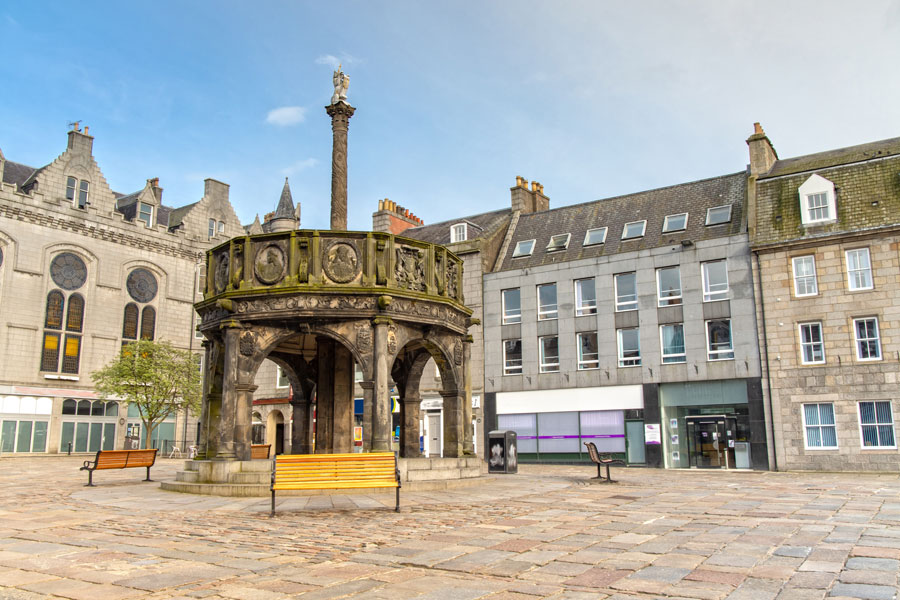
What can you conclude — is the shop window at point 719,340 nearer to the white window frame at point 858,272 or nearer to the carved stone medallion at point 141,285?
the white window frame at point 858,272

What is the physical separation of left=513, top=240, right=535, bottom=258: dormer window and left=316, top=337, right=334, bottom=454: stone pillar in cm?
2386

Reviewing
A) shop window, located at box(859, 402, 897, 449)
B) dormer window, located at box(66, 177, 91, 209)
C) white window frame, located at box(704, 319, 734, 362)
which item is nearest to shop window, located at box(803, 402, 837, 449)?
shop window, located at box(859, 402, 897, 449)

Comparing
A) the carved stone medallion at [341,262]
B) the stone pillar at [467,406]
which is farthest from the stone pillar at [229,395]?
the stone pillar at [467,406]

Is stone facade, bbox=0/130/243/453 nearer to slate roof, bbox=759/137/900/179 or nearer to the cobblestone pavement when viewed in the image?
the cobblestone pavement

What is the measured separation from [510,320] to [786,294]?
14.1 meters

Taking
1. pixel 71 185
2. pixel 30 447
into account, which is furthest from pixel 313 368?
pixel 71 185

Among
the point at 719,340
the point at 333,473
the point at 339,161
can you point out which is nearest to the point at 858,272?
the point at 719,340

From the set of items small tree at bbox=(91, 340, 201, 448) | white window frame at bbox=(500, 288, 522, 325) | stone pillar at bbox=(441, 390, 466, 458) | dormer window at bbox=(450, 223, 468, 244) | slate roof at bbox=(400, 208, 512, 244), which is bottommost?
stone pillar at bbox=(441, 390, 466, 458)

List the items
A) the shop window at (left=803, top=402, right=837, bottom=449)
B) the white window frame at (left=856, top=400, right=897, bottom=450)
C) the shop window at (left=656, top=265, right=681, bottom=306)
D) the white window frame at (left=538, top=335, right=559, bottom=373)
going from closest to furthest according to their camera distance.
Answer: the white window frame at (left=856, top=400, right=897, bottom=450) < the shop window at (left=803, top=402, right=837, bottom=449) < the shop window at (left=656, top=265, right=681, bottom=306) < the white window frame at (left=538, top=335, right=559, bottom=373)

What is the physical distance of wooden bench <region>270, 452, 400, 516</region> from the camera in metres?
12.9

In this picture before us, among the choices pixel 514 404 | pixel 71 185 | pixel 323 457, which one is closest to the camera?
pixel 323 457

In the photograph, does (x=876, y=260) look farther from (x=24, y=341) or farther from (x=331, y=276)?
(x=24, y=341)

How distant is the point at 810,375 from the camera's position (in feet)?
103

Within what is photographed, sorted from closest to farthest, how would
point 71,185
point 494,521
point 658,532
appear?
point 658,532, point 494,521, point 71,185
